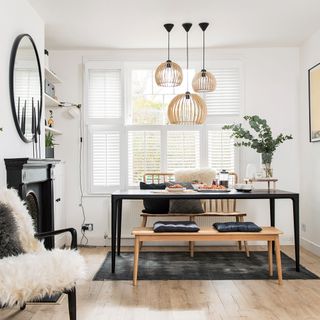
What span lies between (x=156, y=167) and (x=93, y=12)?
2125mm

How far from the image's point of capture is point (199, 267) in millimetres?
4414

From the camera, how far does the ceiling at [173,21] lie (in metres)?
4.15

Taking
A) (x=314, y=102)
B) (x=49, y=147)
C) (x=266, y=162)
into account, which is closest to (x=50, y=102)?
(x=49, y=147)

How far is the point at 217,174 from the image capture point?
5.65 metres

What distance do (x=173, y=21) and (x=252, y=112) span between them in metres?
1.70

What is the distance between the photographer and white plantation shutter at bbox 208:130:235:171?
18.6ft

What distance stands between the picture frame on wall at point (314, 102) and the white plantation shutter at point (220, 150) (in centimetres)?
101

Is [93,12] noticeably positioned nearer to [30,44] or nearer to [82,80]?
[30,44]

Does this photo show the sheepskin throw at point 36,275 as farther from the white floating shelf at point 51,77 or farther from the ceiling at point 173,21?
the white floating shelf at point 51,77

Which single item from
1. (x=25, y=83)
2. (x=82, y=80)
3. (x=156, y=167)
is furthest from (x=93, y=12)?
(x=156, y=167)

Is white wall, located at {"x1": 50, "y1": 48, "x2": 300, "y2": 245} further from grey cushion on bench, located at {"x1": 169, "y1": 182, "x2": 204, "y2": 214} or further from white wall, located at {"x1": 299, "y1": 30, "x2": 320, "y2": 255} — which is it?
grey cushion on bench, located at {"x1": 169, "y1": 182, "x2": 204, "y2": 214}

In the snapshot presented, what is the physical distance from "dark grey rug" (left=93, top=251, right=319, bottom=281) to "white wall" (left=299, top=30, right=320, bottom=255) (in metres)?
0.59

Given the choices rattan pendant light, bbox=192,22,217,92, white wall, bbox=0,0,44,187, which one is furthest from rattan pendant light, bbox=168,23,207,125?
white wall, bbox=0,0,44,187

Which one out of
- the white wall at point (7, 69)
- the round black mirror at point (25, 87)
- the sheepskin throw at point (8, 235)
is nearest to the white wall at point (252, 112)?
the round black mirror at point (25, 87)
